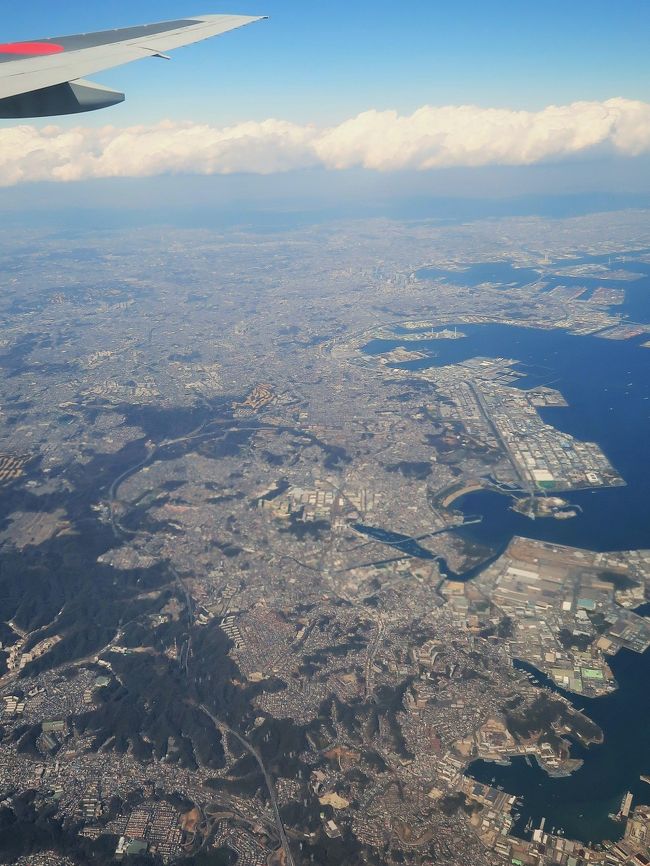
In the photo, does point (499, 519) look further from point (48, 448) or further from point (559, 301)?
point (559, 301)

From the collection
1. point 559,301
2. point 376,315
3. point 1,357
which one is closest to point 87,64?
point 1,357

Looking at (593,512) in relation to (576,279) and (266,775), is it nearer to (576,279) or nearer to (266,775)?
(266,775)

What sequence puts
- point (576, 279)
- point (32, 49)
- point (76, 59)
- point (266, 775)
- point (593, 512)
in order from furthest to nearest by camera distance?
point (576, 279)
point (593, 512)
point (266, 775)
point (32, 49)
point (76, 59)

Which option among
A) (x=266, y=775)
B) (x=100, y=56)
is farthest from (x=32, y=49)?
(x=266, y=775)

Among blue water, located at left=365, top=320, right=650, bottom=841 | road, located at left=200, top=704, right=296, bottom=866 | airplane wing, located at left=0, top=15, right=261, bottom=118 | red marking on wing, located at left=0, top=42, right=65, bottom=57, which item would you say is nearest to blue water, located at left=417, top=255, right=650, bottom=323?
blue water, located at left=365, top=320, right=650, bottom=841

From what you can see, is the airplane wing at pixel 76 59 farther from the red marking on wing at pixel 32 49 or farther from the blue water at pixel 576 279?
the blue water at pixel 576 279

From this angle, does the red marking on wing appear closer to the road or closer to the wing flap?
the wing flap

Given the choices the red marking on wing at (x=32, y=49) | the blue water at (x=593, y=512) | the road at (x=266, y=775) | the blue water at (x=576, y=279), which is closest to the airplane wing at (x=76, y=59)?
the red marking on wing at (x=32, y=49)
